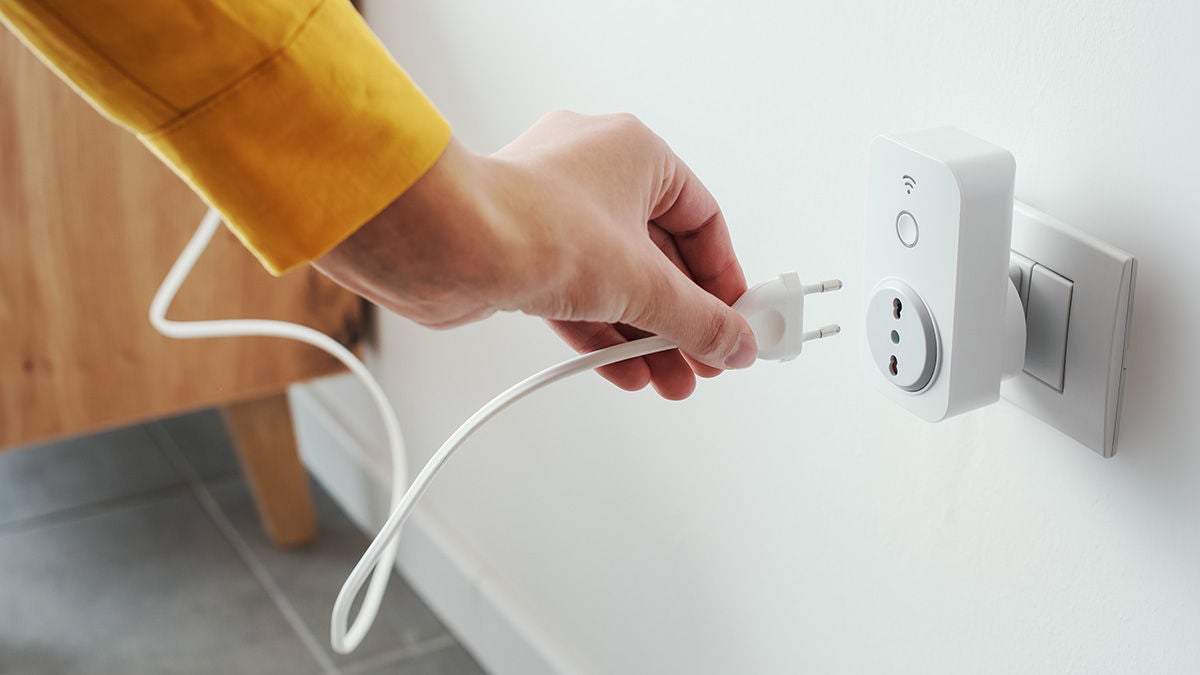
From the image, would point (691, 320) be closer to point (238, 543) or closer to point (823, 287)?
point (823, 287)

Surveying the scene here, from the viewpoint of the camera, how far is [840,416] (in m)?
0.61

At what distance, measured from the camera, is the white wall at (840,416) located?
17.1 inches

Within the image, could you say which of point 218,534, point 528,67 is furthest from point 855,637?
point 218,534

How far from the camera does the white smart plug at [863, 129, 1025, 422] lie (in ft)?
1.45

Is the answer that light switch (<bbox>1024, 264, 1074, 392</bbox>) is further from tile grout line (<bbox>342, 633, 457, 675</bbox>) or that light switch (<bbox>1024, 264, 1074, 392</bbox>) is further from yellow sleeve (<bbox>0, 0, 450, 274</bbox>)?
tile grout line (<bbox>342, 633, 457, 675</bbox>)

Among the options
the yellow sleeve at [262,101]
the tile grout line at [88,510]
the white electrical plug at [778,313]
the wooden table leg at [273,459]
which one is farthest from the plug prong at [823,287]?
the tile grout line at [88,510]

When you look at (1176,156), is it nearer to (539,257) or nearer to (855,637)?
(539,257)

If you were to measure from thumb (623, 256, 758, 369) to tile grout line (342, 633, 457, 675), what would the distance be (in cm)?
71

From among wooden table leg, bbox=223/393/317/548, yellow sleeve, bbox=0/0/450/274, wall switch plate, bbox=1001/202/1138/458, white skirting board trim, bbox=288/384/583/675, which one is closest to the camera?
yellow sleeve, bbox=0/0/450/274

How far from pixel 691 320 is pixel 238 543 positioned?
95cm

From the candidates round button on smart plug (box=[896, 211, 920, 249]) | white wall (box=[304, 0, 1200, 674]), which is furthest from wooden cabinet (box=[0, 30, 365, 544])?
round button on smart plug (box=[896, 211, 920, 249])

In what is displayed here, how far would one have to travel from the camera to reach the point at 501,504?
3.35 feet

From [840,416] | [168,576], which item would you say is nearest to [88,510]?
[168,576]

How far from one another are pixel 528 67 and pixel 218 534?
72cm
